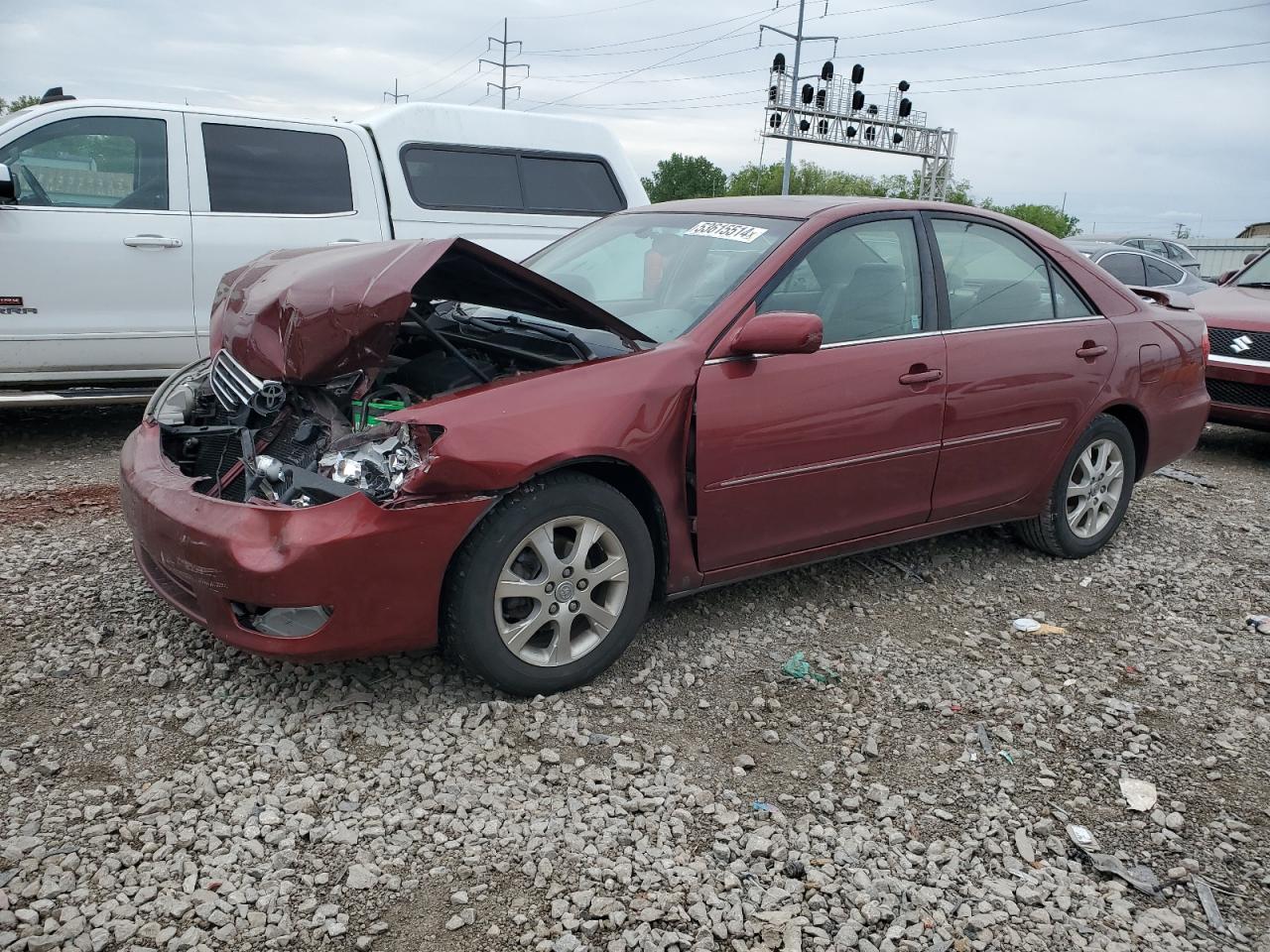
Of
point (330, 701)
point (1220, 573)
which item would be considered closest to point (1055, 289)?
point (1220, 573)

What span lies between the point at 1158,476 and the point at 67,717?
668 centimetres

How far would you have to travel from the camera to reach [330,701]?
3.39 meters

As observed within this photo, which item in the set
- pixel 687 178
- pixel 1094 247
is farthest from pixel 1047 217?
pixel 1094 247

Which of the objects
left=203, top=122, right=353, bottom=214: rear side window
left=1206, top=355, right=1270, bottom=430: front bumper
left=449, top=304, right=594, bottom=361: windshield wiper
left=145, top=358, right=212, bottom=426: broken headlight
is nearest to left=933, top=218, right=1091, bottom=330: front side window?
left=449, top=304, right=594, bottom=361: windshield wiper

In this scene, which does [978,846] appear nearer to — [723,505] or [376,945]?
[723,505]

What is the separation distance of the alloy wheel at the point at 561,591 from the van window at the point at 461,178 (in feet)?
15.4

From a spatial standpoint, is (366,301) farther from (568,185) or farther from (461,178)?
(568,185)

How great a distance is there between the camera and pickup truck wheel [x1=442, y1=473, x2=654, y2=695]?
10.4 feet

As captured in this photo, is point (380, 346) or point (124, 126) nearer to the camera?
point (380, 346)

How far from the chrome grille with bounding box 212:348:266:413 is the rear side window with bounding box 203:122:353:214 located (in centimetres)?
310

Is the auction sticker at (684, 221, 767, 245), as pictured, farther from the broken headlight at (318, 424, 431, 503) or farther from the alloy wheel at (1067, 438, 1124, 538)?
the alloy wheel at (1067, 438, 1124, 538)

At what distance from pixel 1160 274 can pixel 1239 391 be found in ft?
21.2

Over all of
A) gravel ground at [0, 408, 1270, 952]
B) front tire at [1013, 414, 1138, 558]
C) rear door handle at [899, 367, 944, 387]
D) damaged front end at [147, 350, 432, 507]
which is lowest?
gravel ground at [0, 408, 1270, 952]

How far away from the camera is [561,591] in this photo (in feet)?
11.0
